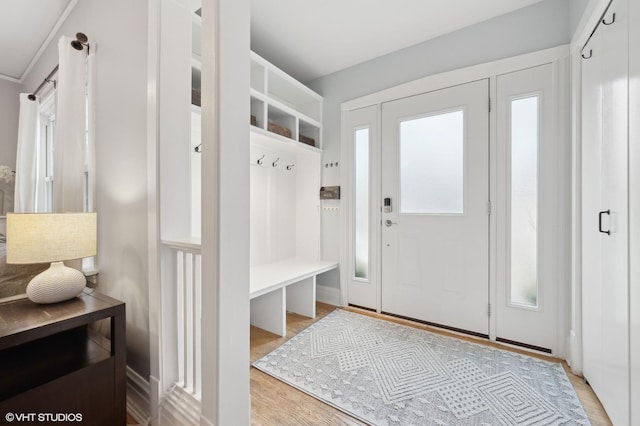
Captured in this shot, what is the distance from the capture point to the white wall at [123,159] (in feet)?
4.63

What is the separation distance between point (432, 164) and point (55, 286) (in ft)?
8.67

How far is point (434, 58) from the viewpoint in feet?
8.11

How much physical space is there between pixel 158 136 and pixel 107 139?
60 centimetres

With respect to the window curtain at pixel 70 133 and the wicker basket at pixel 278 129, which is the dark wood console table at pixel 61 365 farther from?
the wicker basket at pixel 278 129

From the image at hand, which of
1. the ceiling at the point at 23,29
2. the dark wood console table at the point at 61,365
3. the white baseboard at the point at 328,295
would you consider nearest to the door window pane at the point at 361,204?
the white baseboard at the point at 328,295

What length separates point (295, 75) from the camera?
313 cm

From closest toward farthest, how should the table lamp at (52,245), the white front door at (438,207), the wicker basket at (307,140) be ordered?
1. the table lamp at (52,245)
2. the white front door at (438,207)
3. the wicker basket at (307,140)

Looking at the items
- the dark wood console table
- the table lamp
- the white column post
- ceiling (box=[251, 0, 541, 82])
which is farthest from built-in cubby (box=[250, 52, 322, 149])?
the dark wood console table

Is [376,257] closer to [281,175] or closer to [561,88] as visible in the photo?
[281,175]

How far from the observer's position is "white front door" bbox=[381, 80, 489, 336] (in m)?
2.26

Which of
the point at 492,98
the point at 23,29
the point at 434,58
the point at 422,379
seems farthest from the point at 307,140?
the point at 23,29

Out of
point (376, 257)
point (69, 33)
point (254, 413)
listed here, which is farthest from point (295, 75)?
point (254, 413)

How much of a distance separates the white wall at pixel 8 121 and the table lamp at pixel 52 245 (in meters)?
1.29

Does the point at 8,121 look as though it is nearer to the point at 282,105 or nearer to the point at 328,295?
the point at 282,105
